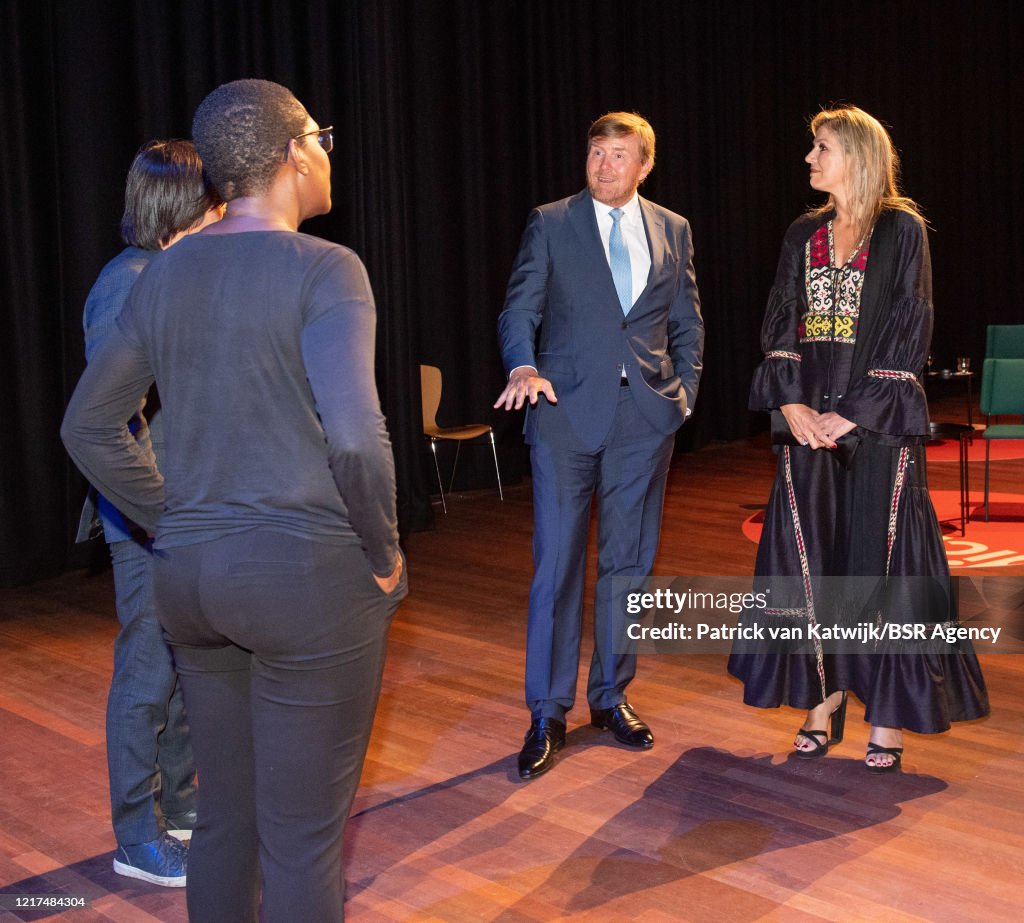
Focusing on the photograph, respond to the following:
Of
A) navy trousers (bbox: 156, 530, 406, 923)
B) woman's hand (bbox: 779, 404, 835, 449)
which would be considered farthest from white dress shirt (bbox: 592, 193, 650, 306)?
navy trousers (bbox: 156, 530, 406, 923)

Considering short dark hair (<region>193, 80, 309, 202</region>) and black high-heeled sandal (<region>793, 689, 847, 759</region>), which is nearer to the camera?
short dark hair (<region>193, 80, 309, 202</region>)

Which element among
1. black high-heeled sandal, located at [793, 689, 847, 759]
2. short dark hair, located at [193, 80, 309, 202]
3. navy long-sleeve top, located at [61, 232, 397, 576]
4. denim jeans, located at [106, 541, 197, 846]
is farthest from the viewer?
black high-heeled sandal, located at [793, 689, 847, 759]

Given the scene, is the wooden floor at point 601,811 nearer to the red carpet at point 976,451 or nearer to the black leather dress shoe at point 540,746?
the black leather dress shoe at point 540,746

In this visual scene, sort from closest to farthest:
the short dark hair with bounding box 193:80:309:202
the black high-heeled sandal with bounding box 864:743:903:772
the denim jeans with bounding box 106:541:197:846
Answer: the short dark hair with bounding box 193:80:309:202 < the denim jeans with bounding box 106:541:197:846 < the black high-heeled sandal with bounding box 864:743:903:772

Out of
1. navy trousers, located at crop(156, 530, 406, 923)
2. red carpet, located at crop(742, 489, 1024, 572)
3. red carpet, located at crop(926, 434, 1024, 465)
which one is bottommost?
red carpet, located at crop(926, 434, 1024, 465)

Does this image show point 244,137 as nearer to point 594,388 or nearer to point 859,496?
point 594,388

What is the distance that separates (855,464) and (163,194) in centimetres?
193

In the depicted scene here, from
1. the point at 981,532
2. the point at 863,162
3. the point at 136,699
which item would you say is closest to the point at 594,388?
the point at 863,162

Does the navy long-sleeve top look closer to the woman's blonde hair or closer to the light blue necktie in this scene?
the light blue necktie

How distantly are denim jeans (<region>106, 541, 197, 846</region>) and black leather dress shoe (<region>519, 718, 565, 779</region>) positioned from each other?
1.01 meters

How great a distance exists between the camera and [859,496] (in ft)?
10.8

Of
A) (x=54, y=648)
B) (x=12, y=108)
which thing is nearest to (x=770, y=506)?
(x=54, y=648)

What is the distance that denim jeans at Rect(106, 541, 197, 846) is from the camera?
2725mm

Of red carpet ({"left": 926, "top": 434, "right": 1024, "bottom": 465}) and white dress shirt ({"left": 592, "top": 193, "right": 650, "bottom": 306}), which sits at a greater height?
white dress shirt ({"left": 592, "top": 193, "right": 650, "bottom": 306})
